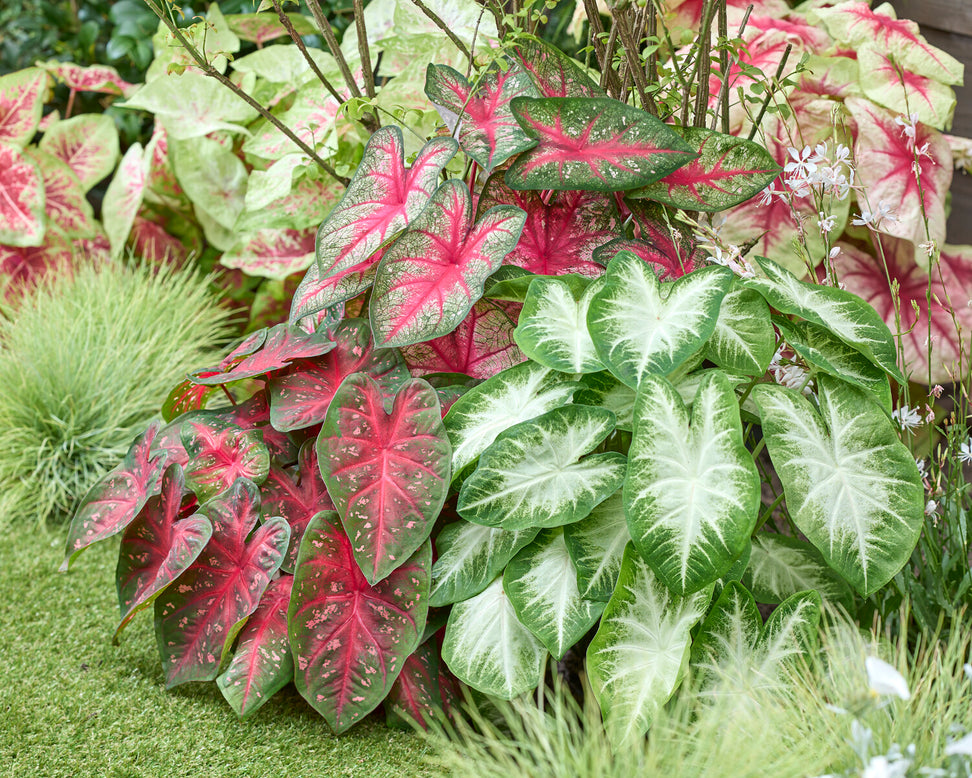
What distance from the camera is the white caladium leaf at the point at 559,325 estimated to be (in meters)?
1.03

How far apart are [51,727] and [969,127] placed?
2.06 m

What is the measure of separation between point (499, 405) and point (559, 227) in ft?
1.08

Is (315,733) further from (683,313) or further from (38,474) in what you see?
(38,474)

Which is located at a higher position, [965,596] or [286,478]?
[965,596]

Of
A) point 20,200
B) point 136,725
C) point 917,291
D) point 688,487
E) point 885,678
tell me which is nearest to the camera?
point 885,678

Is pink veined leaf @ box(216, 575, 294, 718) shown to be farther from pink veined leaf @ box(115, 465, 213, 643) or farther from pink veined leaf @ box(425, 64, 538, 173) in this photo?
pink veined leaf @ box(425, 64, 538, 173)

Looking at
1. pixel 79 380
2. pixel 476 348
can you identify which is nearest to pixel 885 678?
pixel 476 348

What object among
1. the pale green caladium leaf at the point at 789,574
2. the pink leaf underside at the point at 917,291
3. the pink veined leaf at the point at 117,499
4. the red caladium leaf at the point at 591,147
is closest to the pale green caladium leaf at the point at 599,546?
the pale green caladium leaf at the point at 789,574

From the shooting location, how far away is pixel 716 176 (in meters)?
1.22

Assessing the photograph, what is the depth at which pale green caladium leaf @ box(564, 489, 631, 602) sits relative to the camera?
3.34 feet

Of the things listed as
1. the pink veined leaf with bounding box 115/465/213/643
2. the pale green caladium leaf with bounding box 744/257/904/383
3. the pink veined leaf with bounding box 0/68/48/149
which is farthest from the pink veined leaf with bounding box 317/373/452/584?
the pink veined leaf with bounding box 0/68/48/149

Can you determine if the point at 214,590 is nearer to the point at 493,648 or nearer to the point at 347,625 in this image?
the point at 347,625

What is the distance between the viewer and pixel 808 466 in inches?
38.6

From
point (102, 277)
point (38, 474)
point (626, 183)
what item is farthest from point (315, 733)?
point (102, 277)
